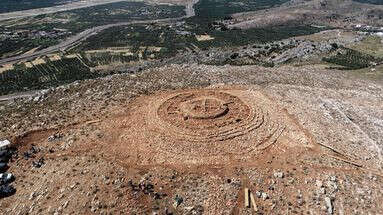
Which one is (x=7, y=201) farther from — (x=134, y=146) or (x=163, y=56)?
(x=163, y=56)

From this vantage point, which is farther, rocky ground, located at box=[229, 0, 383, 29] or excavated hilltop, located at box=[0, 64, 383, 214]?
rocky ground, located at box=[229, 0, 383, 29]

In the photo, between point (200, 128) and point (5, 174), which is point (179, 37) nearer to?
point (200, 128)

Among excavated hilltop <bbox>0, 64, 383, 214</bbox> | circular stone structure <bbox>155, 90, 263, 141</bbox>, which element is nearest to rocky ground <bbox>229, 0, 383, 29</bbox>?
excavated hilltop <bbox>0, 64, 383, 214</bbox>

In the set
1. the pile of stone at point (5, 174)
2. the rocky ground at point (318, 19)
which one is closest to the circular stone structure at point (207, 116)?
the pile of stone at point (5, 174)

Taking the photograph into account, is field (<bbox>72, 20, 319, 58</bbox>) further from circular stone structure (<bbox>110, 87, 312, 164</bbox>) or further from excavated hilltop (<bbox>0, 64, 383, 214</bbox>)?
circular stone structure (<bbox>110, 87, 312, 164</bbox>)

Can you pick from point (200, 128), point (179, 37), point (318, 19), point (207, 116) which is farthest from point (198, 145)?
point (318, 19)

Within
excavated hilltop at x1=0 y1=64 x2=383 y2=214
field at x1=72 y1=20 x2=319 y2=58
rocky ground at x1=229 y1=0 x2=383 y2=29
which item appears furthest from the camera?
rocky ground at x1=229 y1=0 x2=383 y2=29
